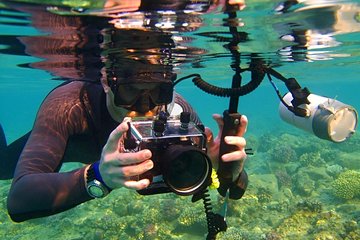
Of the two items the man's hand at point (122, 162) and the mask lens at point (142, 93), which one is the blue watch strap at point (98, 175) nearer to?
the man's hand at point (122, 162)

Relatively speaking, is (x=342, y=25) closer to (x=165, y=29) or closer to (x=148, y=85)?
(x=165, y=29)

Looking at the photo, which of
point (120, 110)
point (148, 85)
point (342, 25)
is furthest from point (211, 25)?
point (342, 25)

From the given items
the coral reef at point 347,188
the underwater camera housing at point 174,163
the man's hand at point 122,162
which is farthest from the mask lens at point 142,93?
the coral reef at point 347,188

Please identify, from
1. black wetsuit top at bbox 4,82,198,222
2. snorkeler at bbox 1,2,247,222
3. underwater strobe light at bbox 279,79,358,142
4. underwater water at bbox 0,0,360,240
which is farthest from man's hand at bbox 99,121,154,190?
underwater strobe light at bbox 279,79,358,142

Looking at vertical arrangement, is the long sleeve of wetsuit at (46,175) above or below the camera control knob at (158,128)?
below

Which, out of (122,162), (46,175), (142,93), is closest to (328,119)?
(142,93)

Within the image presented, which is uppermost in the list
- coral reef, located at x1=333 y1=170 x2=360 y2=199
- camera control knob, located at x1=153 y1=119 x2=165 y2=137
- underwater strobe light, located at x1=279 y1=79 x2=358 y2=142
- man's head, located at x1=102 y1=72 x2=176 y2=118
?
camera control knob, located at x1=153 y1=119 x2=165 y2=137

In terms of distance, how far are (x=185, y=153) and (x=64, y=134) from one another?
7.06 ft

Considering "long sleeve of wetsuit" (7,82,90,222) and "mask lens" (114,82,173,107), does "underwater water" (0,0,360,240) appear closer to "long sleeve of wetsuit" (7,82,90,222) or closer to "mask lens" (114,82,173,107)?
"mask lens" (114,82,173,107)

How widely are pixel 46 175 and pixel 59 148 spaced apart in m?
0.68

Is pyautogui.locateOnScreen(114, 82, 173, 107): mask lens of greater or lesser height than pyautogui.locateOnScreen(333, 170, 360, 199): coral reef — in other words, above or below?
above

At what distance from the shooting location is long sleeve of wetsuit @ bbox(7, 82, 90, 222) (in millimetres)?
3279

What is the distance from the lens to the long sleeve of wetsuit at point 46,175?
10.8 feet

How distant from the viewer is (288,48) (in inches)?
380
